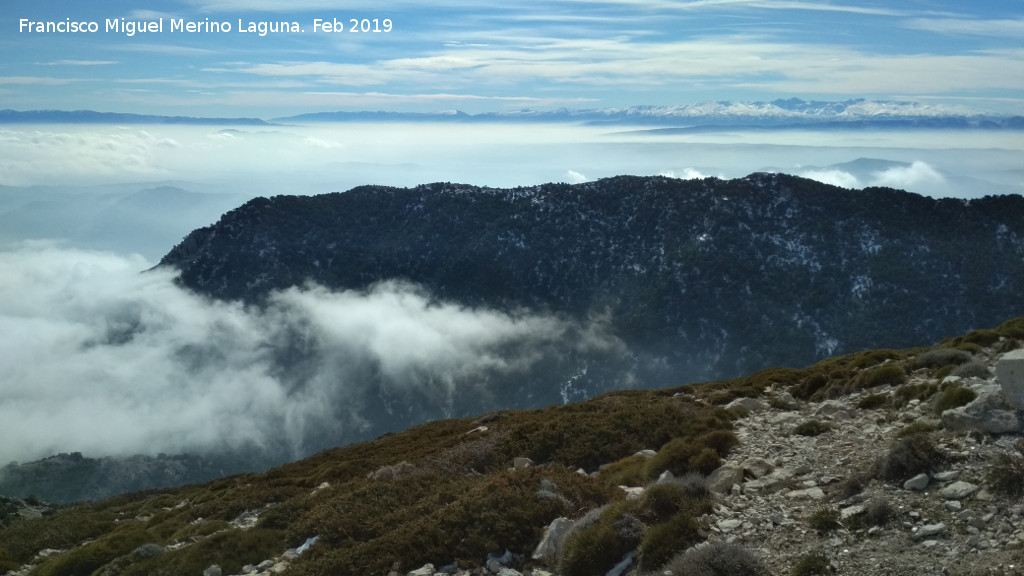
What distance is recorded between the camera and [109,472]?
5837 inches

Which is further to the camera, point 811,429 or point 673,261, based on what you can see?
point 673,261

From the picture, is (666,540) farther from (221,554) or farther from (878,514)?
(221,554)

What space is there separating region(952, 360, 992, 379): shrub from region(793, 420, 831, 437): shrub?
13.3 ft

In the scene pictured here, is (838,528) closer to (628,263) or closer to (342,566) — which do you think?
(342,566)

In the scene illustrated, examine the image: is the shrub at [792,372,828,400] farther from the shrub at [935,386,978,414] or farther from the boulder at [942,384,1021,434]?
the boulder at [942,384,1021,434]

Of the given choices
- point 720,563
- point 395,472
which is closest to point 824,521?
point 720,563

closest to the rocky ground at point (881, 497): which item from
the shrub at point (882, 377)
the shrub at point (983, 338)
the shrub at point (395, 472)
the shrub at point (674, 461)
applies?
the shrub at point (674, 461)

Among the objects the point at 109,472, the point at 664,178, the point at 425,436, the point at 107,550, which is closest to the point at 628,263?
the point at 664,178

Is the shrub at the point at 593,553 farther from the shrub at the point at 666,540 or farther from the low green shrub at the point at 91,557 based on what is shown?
the low green shrub at the point at 91,557

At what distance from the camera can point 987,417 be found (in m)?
13.9

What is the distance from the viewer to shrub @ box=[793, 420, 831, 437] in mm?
18484

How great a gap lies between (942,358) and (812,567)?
54.1ft

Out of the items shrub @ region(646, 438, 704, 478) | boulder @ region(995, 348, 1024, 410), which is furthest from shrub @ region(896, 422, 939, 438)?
shrub @ region(646, 438, 704, 478)

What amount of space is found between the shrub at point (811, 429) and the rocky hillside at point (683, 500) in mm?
99
